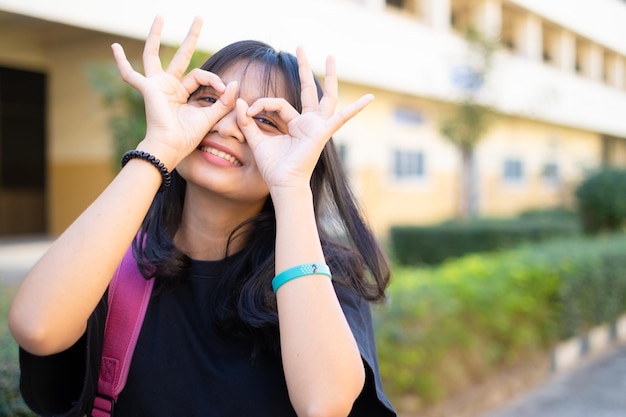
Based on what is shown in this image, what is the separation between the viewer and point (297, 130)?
57.7 inches

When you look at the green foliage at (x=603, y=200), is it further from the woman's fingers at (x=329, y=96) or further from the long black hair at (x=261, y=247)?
the woman's fingers at (x=329, y=96)

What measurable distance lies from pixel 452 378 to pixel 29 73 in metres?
11.6

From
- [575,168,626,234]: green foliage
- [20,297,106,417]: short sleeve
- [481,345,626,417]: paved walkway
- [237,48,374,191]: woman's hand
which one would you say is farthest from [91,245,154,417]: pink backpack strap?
[575,168,626,234]: green foliage

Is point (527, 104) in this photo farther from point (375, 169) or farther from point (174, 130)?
point (174, 130)

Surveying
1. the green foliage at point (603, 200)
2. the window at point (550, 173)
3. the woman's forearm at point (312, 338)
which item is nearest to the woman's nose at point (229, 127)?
the woman's forearm at point (312, 338)

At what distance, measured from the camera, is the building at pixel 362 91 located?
10633 mm

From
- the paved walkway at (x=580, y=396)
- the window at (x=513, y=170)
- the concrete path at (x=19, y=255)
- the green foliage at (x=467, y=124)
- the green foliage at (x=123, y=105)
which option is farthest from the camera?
the window at (x=513, y=170)

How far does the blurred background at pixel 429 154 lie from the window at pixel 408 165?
6 centimetres

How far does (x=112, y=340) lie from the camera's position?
1.40 m

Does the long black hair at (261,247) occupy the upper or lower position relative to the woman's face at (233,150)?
lower

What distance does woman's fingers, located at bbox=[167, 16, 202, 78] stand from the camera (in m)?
1.48

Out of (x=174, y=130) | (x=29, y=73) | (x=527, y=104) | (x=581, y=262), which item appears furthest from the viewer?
(x=527, y=104)

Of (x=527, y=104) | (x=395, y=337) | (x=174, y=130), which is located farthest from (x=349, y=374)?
(x=527, y=104)

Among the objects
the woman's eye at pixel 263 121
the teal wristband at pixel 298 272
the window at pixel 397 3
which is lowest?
the teal wristband at pixel 298 272
